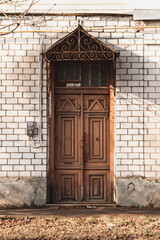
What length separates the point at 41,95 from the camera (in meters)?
6.72

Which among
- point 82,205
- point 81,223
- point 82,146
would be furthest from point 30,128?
point 81,223

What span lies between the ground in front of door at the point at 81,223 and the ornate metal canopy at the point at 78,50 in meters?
3.09

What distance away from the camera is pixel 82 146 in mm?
6859

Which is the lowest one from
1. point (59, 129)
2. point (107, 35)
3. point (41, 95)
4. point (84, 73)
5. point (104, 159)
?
point (104, 159)

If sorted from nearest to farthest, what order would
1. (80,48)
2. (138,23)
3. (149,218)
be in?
(149,218), (80,48), (138,23)

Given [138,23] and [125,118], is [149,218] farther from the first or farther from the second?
[138,23]

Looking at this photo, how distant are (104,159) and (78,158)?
0.58 m

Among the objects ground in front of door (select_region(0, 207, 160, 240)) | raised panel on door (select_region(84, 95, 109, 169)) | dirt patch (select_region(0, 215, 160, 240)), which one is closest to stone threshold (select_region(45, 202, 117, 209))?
ground in front of door (select_region(0, 207, 160, 240))

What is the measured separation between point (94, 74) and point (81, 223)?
3.25m

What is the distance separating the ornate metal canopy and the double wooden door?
3.20 feet

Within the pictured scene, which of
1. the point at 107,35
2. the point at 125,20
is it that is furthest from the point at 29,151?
the point at 125,20

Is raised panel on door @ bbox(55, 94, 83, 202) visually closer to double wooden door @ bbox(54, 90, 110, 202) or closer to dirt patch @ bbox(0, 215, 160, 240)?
double wooden door @ bbox(54, 90, 110, 202)

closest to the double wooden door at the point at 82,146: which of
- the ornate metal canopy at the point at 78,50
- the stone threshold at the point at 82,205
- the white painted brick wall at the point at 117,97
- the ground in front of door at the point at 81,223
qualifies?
the stone threshold at the point at 82,205

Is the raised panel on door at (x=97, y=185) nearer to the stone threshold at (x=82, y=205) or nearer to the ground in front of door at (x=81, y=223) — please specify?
the stone threshold at (x=82, y=205)
